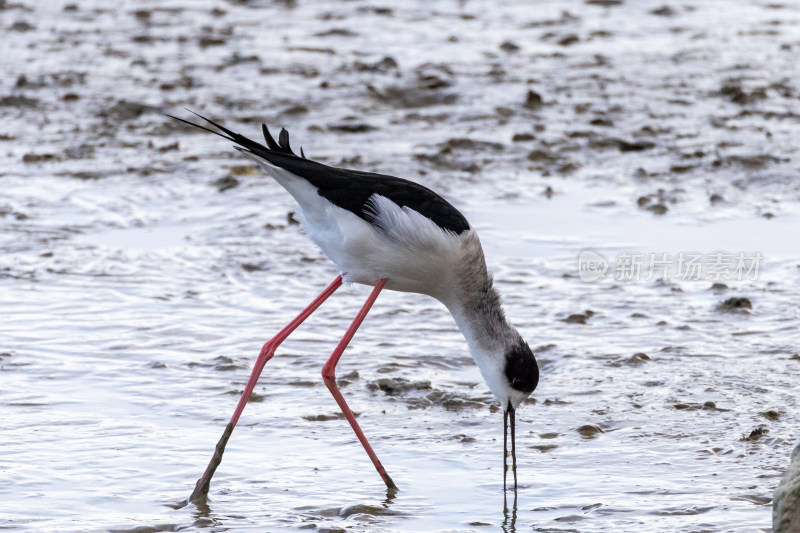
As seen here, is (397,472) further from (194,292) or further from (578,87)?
(578,87)

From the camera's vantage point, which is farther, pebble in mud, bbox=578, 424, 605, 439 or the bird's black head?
pebble in mud, bbox=578, 424, 605, 439

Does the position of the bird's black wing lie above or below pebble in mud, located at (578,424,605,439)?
above

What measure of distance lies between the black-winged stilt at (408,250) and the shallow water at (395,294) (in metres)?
0.34

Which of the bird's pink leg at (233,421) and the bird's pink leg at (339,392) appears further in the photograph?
the bird's pink leg at (339,392)

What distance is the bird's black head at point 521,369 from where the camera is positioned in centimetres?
487

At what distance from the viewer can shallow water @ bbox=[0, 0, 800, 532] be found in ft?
15.9

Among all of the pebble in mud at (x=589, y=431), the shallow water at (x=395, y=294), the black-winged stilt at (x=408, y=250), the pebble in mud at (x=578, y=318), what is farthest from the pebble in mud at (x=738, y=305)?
the black-winged stilt at (x=408, y=250)

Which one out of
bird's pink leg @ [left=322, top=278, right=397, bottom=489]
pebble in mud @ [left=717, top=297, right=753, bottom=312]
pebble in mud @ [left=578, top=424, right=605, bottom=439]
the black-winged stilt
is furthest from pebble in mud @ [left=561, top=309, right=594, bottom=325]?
bird's pink leg @ [left=322, top=278, right=397, bottom=489]

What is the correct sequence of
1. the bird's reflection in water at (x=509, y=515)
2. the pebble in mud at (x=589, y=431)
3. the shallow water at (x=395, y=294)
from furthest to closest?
the pebble in mud at (x=589, y=431), the shallow water at (x=395, y=294), the bird's reflection in water at (x=509, y=515)

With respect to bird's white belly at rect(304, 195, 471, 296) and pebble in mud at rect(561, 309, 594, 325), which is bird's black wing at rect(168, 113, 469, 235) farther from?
pebble in mud at rect(561, 309, 594, 325)

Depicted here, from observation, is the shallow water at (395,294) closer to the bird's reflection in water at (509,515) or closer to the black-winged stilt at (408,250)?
the bird's reflection in water at (509,515)

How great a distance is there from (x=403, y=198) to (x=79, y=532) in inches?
69.7

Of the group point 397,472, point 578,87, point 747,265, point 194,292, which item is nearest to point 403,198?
point 397,472

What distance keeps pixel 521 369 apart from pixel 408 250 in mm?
650
